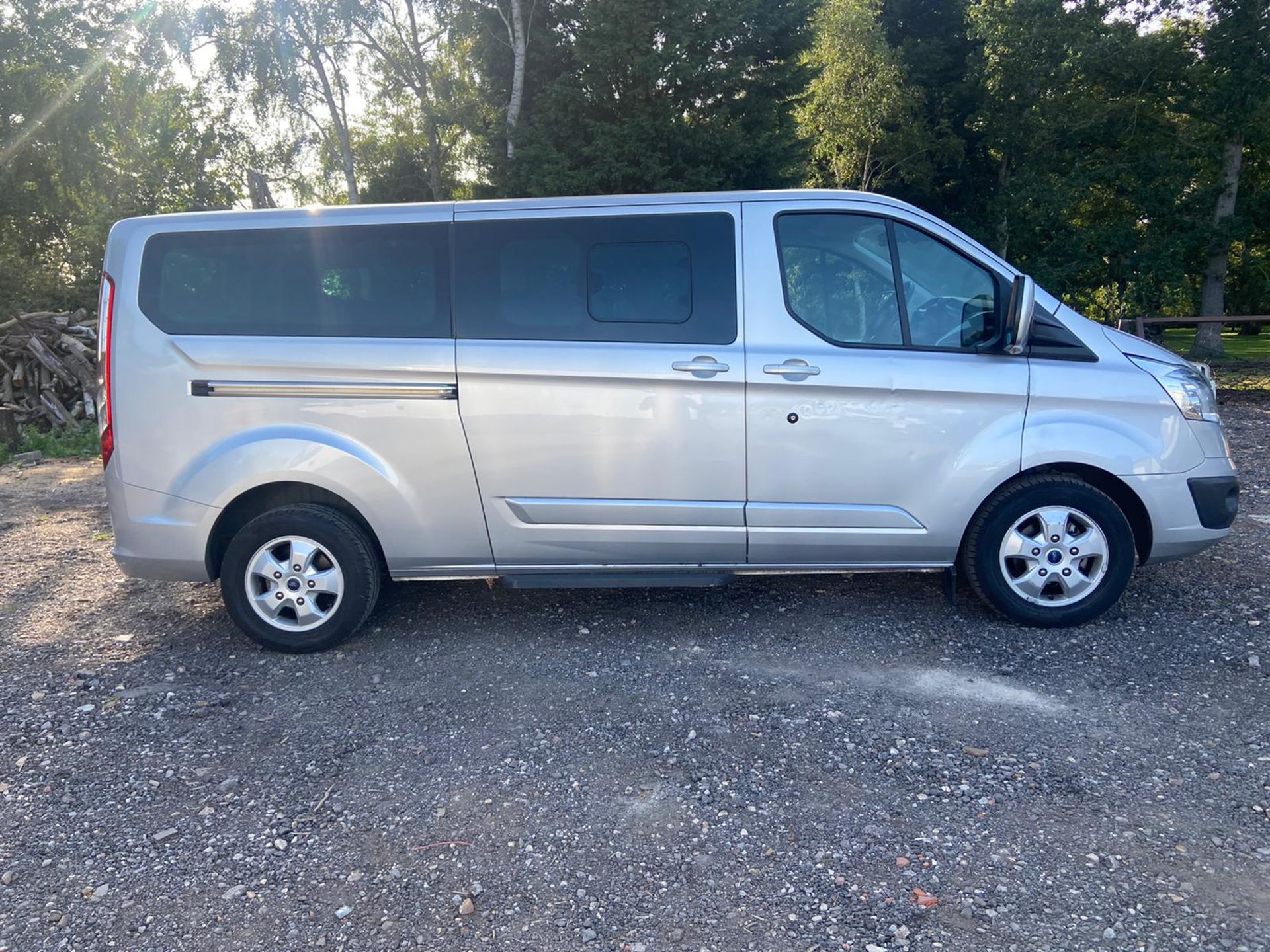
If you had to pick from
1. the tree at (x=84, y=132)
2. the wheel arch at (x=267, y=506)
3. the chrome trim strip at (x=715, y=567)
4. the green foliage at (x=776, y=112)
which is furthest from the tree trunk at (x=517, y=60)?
the chrome trim strip at (x=715, y=567)

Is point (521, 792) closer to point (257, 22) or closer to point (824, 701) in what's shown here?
point (824, 701)

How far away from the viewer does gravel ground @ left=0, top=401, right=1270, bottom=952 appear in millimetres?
2453

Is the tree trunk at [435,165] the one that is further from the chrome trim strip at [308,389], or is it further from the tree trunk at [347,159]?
the chrome trim strip at [308,389]

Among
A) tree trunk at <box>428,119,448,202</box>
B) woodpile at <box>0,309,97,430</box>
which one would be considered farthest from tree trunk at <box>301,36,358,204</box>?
woodpile at <box>0,309,97,430</box>

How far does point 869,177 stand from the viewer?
22359 mm

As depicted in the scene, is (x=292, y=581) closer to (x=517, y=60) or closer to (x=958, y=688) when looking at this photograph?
(x=958, y=688)

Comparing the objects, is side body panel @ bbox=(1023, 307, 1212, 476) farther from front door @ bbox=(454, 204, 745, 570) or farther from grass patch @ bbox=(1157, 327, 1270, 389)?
grass patch @ bbox=(1157, 327, 1270, 389)

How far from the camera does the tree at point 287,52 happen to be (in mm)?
21359

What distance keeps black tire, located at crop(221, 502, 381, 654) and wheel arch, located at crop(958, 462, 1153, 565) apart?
296 centimetres

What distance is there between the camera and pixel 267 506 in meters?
4.33

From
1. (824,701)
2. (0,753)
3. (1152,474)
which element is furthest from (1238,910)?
(0,753)

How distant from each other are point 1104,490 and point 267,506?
416 cm

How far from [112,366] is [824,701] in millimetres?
3610

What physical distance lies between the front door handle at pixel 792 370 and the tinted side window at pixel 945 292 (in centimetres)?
57
